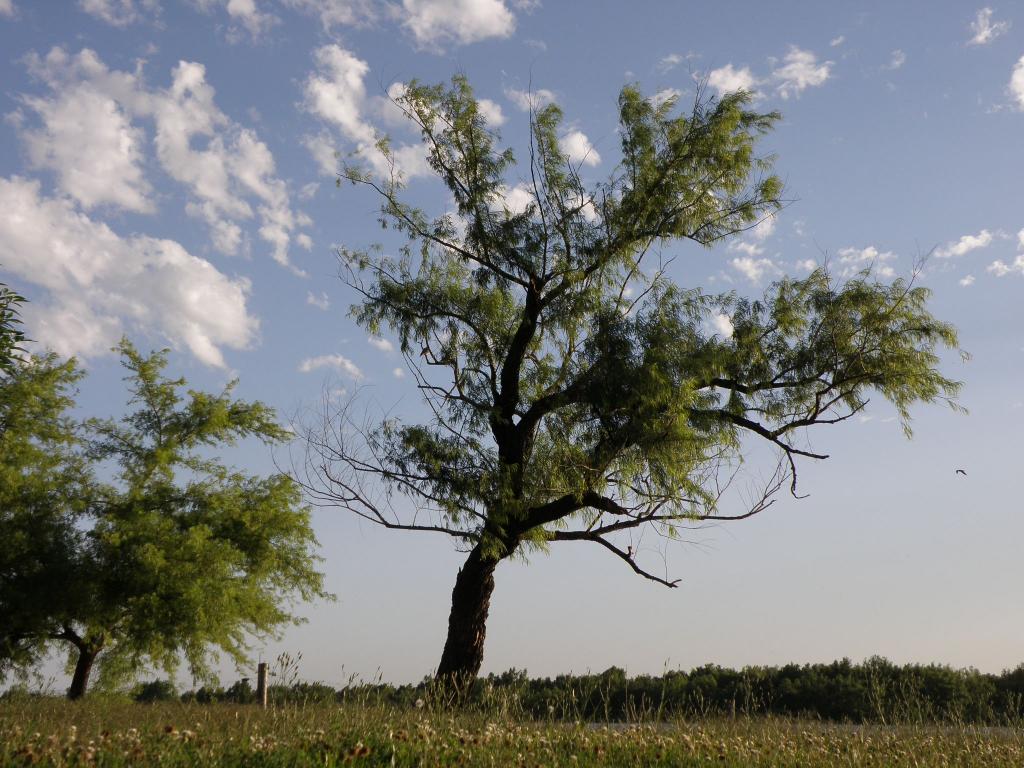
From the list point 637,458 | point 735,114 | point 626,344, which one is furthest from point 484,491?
point 735,114

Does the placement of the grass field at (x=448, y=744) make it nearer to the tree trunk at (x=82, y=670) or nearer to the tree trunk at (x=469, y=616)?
the tree trunk at (x=469, y=616)

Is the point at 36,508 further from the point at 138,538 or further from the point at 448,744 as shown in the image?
the point at 448,744

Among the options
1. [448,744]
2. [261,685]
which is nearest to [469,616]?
[261,685]

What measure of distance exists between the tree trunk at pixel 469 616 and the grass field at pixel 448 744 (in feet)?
12.9

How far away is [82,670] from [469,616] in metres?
13.6

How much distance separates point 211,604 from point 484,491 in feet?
31.3

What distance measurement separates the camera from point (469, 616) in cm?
1583

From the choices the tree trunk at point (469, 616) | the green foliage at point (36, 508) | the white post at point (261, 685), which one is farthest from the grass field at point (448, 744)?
the green foliage at point (36, 508)

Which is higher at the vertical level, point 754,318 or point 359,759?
point 754,318

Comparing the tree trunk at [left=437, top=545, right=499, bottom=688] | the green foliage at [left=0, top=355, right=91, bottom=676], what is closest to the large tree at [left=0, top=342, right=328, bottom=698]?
the green foliage at [left=0, top=355, right=91, bottom=676]

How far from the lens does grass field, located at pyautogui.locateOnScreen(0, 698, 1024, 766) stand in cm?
760

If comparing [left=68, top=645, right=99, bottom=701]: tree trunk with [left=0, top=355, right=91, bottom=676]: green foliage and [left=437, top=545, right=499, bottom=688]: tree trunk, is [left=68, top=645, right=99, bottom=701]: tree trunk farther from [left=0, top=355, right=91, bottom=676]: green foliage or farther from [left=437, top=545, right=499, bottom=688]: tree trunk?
[left=437, top=545, right=499, bottom=688]: tree trunk

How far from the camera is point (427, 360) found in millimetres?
17281

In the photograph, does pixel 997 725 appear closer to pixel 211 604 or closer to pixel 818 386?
pixel 818 386
